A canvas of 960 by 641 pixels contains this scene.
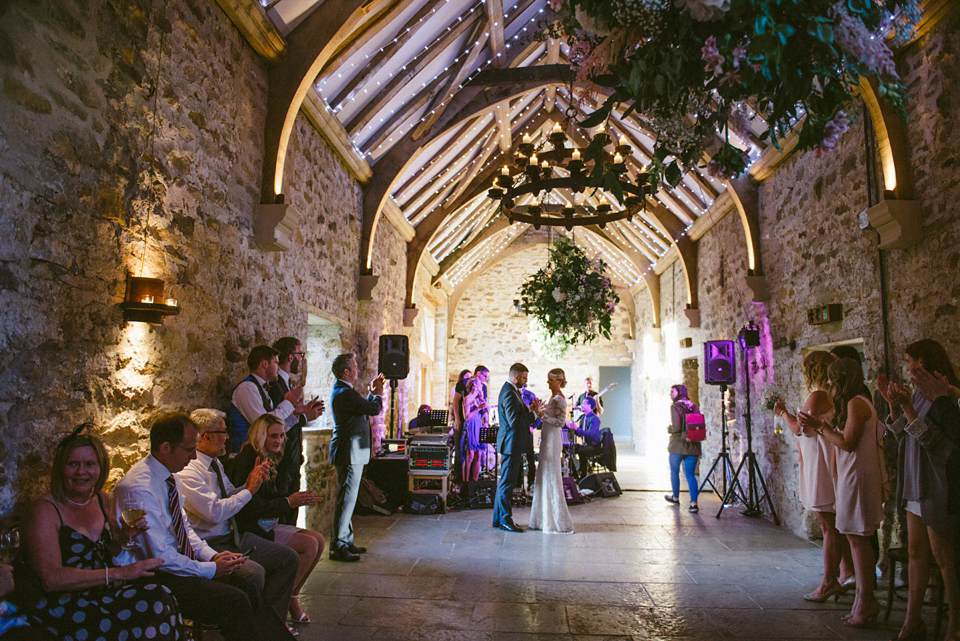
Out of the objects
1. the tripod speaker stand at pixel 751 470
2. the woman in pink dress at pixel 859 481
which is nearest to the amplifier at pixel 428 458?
the tripod speaker stand at pixel 751 470

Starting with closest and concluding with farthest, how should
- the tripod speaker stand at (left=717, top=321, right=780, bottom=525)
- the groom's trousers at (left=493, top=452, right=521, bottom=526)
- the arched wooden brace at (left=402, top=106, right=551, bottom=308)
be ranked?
the groom's trousers at (left=493, top=452, right=521, bottom=526) → the tripod speaker stand at (left=717, top=321, right=780, bottom=525) → the arched wooden brace at (left=402, top=106, right=551, bottom=308)

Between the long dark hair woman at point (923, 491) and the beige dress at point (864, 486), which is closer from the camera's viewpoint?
the long dark hair woman at point (923, 491)

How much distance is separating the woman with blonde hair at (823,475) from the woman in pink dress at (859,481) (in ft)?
0.63

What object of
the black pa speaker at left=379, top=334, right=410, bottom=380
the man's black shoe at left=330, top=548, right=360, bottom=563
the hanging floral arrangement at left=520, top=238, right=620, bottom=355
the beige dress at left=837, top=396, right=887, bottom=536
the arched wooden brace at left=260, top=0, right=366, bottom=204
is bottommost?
the man's black shoe at left=330, top=548, right=360, bottom=563

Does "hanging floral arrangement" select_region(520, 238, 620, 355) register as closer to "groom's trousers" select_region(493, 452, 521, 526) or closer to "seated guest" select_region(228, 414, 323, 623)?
"groom's trousers" select_region(493, 452, 521, 526)

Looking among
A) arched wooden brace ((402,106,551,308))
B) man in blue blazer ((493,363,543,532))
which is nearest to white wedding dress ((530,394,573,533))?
man in blue blazer ((493,363,543,532))

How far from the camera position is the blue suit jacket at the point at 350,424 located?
4512 millimetres

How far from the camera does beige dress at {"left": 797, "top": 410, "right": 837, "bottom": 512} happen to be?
372 cm

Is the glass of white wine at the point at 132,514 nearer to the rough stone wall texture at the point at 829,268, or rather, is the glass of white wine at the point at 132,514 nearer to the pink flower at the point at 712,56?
the pink flower at the point at 712,56

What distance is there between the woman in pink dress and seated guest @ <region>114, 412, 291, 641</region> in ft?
9.89

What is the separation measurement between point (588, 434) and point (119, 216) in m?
6.65

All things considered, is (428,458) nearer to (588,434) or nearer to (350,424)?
(350,424)

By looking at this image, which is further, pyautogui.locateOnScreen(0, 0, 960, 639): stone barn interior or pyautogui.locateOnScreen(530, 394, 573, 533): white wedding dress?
pyautogui.locateOnScreen(530, 394, 573, 533): white wedding dress

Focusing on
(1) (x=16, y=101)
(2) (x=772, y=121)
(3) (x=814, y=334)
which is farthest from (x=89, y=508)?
(3) (x=814, y=334)
